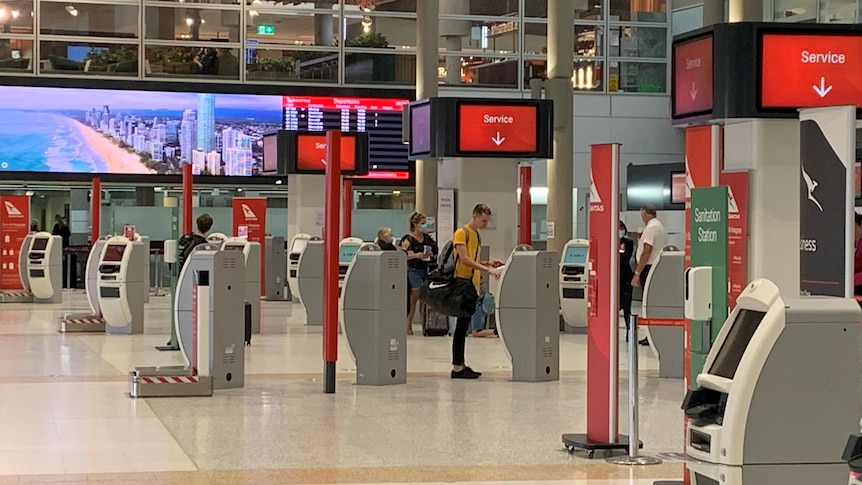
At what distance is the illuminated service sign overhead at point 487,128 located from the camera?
16.5 m

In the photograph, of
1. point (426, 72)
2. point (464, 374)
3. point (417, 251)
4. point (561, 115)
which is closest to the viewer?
point (464, 374)

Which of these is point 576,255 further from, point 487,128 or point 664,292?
point 664,292

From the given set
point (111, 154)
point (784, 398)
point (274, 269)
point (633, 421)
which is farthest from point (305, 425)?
point (111, 154)

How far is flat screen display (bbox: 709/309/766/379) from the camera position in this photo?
5.14 m

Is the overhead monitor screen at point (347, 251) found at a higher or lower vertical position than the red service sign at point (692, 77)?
lower

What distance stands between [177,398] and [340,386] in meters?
1.50

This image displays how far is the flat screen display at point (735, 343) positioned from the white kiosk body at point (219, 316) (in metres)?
6.38

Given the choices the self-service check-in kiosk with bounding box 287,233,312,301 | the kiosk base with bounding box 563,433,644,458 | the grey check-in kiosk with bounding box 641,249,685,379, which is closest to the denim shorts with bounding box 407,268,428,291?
the self-service check-in kiosk with bounding box 287,233,312,301

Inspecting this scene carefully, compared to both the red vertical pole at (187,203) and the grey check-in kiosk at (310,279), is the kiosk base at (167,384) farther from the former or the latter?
the grey check-in kiosk at (310,279)

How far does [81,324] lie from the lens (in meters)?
16.8

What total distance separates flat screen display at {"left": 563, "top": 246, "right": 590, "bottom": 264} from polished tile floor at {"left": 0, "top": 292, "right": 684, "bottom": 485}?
250cm

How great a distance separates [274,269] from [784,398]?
65.9 feet

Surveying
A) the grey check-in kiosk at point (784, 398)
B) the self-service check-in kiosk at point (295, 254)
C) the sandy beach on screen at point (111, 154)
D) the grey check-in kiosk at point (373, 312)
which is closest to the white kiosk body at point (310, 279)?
the self-service check-in kiosk at point (295, 254)

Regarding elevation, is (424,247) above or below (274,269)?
above
